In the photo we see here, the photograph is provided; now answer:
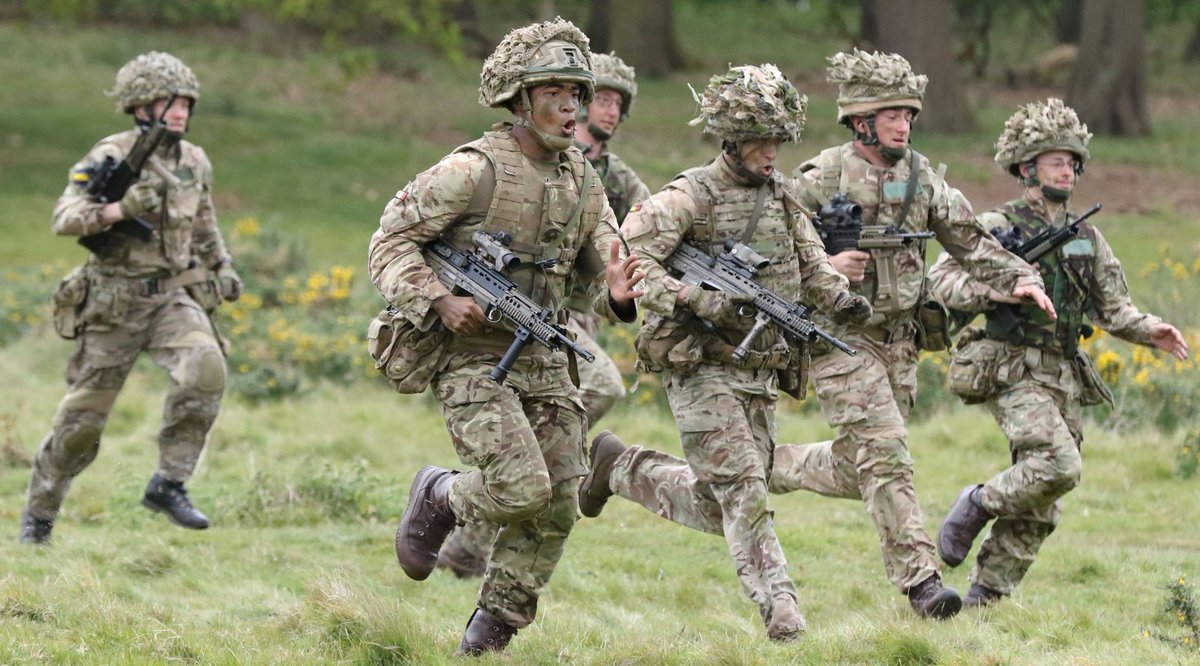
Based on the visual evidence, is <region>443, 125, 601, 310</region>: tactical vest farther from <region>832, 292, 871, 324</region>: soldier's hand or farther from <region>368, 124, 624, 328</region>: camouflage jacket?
<region>832, 292, 871, 324</region>: soldier's hand

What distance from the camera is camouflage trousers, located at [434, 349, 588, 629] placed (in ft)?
20.2

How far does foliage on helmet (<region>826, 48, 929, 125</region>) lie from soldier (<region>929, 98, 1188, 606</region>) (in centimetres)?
50

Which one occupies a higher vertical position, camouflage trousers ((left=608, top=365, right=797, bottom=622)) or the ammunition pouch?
the ammunition pouch

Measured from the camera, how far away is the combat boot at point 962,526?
7.98 meters

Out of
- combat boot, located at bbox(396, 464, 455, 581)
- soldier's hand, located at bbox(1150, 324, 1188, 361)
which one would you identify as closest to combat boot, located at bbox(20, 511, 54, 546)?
combat boot, located at bbox(396, 464, 455, 581)

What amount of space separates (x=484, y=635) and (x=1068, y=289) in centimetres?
321

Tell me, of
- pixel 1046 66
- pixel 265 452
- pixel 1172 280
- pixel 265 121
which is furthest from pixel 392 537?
pixel 1046 66

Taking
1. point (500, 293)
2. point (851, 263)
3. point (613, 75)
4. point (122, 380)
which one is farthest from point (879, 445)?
point (122, 380)

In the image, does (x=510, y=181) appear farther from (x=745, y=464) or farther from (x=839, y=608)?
(x=839, y=608)

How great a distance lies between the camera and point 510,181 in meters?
6.23

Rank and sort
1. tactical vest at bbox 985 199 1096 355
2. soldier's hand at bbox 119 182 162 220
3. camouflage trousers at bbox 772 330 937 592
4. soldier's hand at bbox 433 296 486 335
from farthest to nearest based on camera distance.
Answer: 1. soldier's hand at bbox 119 182 162 220
2. tactical vest at bbox 985 199 1096 355
3. camouflage trousers at bbox 772 330 937 592
4. soldier's hand at bbox 433 296 486 335

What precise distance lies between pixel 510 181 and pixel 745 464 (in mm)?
1599

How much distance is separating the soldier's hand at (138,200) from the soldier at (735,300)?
9.44 feet

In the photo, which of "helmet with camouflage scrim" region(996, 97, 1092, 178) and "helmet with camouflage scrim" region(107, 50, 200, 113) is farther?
"helmet with camouflage scrim" region(107, 50, 200, 113)
